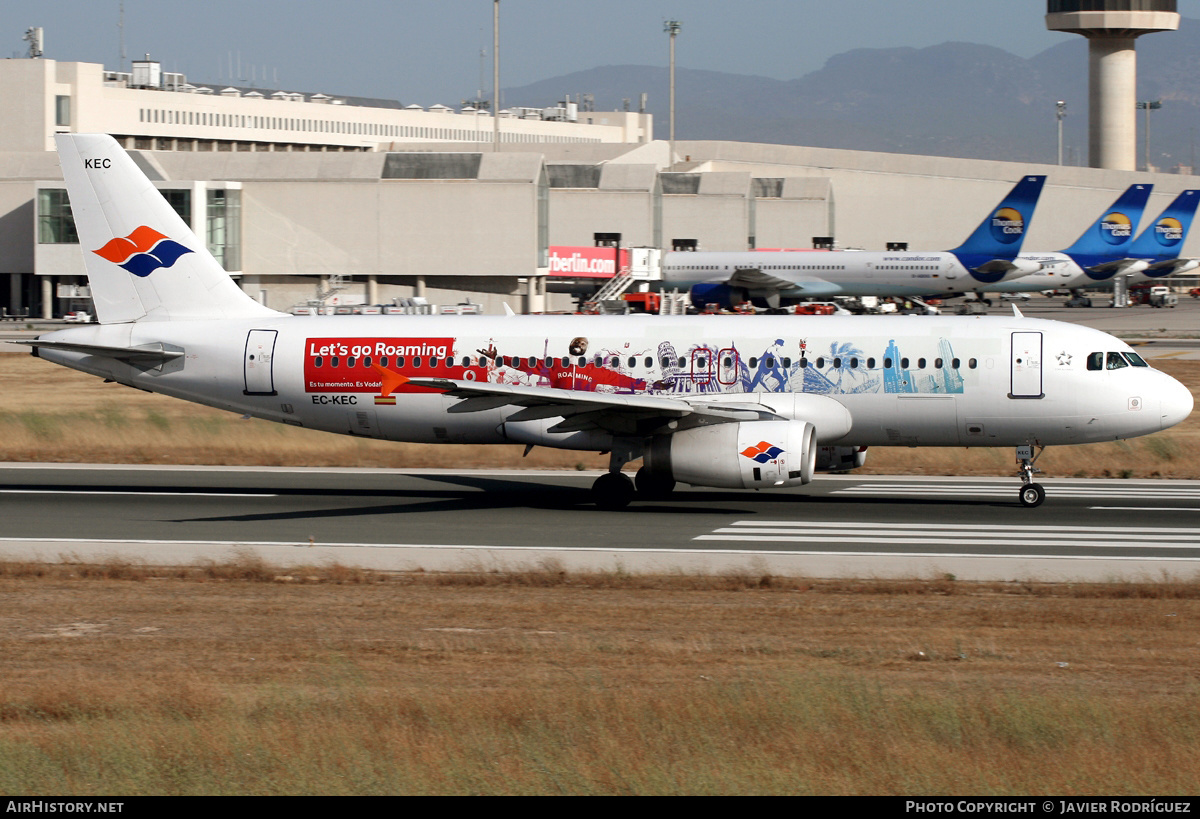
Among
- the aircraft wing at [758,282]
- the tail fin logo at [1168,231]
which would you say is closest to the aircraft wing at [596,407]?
the aircraft wing at [758,282]

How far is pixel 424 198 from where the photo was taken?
94.6 metres

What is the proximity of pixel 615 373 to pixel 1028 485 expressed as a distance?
8.52 m

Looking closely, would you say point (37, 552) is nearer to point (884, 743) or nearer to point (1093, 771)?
point (884, 743)

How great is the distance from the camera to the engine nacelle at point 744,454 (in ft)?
81.6

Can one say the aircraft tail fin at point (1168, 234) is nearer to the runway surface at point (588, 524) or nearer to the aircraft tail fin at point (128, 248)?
the runway surface at point (588, 524)

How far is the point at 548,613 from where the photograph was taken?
17.2 m

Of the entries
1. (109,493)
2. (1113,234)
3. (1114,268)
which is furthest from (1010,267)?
(109,493)

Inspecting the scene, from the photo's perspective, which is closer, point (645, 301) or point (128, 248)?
point (128, 248)

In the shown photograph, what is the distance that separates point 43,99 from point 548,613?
5001 inches

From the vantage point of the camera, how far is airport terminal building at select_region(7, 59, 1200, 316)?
94312 millimetres

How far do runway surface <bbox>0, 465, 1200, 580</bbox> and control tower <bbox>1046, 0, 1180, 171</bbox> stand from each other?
140m

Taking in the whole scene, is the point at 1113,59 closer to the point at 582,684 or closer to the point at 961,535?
the point at 961,535

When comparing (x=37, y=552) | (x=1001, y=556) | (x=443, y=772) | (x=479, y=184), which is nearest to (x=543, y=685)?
(x=443, y=772)
